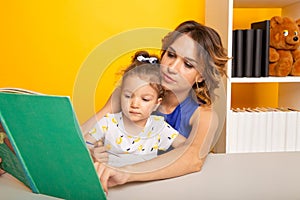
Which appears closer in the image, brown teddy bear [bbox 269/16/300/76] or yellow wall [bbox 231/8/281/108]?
brown teddy bear [bbox 269/16/300/76]

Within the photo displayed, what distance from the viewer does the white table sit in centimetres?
54

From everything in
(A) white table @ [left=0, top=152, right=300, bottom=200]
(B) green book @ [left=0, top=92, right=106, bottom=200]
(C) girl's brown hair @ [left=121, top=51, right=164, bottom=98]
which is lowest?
(A) white table @ [left=0, top=152, right=300, bottom=200]

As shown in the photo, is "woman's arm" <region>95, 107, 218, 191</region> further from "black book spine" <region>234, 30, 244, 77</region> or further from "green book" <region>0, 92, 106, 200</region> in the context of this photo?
"black book spine" <region>234, 30, 244, 77</region>

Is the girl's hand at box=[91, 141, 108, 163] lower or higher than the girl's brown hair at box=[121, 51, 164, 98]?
lower

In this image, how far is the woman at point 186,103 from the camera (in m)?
0.61

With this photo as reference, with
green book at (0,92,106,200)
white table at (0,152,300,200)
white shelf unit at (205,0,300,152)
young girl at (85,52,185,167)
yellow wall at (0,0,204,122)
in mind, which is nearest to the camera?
green book at (0,92,106,200)

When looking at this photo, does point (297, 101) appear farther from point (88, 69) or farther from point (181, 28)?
point (88, 69)

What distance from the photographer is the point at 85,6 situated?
1672mm

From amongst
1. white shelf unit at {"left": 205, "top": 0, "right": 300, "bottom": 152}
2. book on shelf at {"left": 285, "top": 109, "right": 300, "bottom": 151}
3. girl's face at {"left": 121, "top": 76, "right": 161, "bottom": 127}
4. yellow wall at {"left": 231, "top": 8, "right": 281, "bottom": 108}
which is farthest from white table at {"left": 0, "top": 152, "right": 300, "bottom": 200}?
yellow wall at {"left": 231, "top": 8, "right": 281, "bottom": 108}

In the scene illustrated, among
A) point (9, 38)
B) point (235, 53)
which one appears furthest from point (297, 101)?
point (9, 38)

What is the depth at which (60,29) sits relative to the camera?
167 centimetres

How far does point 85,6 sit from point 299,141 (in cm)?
105

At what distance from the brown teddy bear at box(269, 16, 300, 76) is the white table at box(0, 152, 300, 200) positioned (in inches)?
31.3

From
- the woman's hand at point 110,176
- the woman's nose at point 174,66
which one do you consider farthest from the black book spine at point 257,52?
the woman's hand at point 110,176
